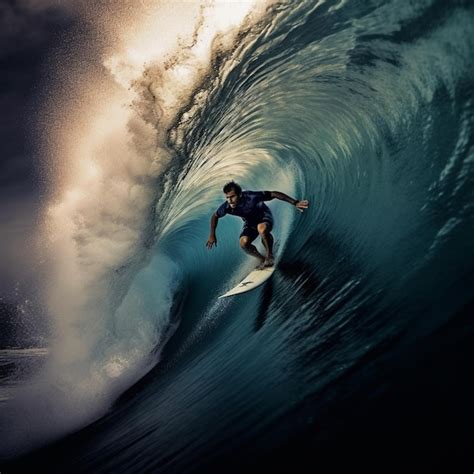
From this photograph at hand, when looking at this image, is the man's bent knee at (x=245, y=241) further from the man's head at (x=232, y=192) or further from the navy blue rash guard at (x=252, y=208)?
A: the man's head at (x=232, y=192)

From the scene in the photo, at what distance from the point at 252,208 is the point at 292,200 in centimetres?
65

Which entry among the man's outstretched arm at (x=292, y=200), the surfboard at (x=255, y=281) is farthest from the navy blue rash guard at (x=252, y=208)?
the surfboard at (x=255, y=281)

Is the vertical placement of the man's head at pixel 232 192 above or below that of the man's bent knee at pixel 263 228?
above

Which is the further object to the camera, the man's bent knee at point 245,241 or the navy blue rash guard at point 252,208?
the man's bent knee at point 245,241

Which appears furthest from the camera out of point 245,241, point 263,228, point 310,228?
point 310,228

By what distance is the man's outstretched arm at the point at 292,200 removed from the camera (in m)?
4.98

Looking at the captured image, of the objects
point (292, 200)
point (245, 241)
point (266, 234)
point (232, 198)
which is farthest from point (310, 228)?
point (232, 198)

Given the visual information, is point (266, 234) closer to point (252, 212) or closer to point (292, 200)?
point (252, 212)

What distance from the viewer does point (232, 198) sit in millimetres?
5301

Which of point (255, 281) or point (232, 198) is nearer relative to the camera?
point (232, 198)

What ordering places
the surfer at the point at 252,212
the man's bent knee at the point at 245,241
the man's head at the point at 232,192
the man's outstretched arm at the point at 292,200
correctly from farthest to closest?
1. the man's bent knee at the point at 245,241
2. the surfer at the point at 252,212
3. the man's head at the point at 232,192
4. the man's outstretched arm at the point at 292,200

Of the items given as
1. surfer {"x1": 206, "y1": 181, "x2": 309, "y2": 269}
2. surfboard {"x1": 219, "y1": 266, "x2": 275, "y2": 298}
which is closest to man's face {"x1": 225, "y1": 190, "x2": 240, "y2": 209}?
surfer {"x1": 206, "y1": 181, "x2": 309, "y2": 269}

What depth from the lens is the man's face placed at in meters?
5.21

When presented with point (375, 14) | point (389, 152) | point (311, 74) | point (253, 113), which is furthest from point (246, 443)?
point (253, 113)
